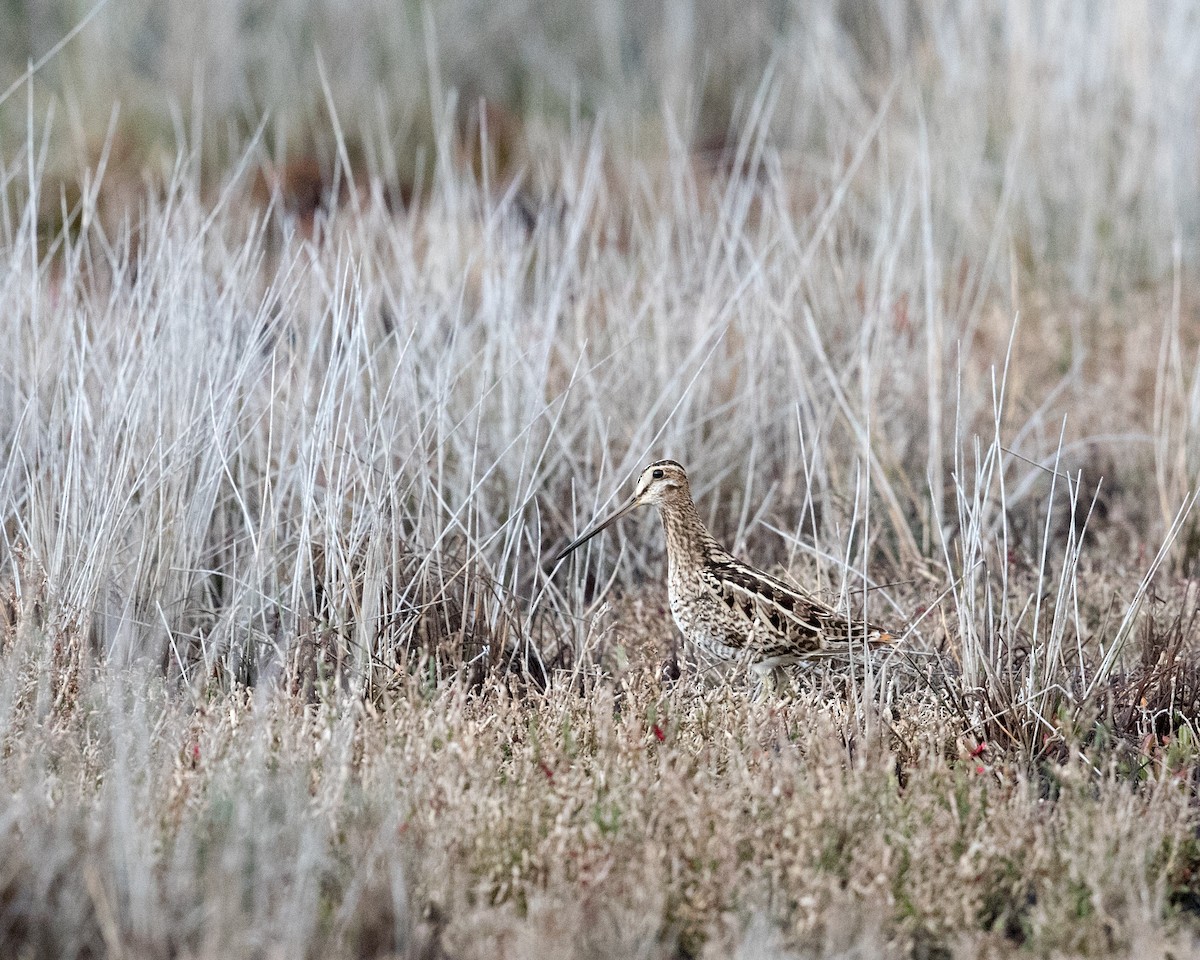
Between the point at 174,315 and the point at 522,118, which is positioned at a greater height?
the point at 174,315

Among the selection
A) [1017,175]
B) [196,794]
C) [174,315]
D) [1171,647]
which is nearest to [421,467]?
[174,315]

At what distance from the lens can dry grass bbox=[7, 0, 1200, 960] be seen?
7.79 ft

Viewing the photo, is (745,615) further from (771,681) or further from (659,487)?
(659,487)

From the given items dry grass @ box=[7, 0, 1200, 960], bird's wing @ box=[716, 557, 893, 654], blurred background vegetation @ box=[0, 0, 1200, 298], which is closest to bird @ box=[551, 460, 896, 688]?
bird's wing @ box=[716, 557, 893, 654]

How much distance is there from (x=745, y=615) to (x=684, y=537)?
284 millimetres

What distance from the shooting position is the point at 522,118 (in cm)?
1032

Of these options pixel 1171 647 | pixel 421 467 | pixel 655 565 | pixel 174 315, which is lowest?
pixel 655 565

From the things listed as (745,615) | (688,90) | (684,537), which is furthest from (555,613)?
(688,90)

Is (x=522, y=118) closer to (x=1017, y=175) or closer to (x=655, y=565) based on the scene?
(x=1017, y=175)

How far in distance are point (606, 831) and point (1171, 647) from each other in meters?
1.52

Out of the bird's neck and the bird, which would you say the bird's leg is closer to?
the bird

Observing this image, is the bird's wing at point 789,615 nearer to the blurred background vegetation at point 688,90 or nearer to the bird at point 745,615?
the bird at point 745,615

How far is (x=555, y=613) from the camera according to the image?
379 centimetres

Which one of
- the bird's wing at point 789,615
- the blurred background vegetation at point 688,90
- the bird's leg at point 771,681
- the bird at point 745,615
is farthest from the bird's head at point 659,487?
the blurred background vegetation at point 688,90
